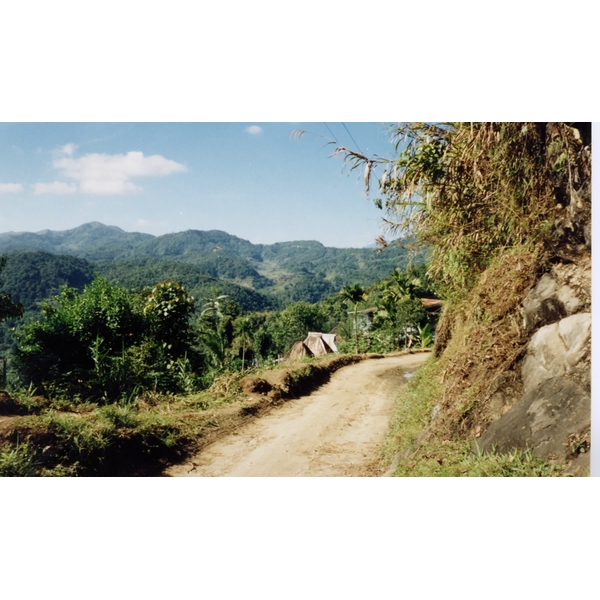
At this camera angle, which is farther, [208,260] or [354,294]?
[354,294]

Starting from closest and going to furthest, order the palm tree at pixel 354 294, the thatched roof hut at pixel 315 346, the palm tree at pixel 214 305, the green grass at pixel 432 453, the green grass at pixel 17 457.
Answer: the green grass at pixel 432 453
the green grass at pixel 17 457
the palm tree at pixel 214 305
the palm tree at pixel 354 294
the thatched roof hut at pixel 315 346

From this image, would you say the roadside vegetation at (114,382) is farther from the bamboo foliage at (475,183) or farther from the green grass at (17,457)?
the bamboo foliage at (475,183)

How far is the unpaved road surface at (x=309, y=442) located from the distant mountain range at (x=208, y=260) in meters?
1.11

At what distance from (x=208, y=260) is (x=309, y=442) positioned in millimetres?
1719

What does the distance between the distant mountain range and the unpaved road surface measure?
43.6 inches

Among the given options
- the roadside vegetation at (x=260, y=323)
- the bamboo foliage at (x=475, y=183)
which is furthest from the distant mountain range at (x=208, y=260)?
the bamboo foliage at (x=475, y=183)

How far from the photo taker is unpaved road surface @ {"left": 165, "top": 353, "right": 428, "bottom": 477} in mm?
3502

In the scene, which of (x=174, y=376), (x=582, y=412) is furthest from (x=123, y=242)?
(x=582, y=412)

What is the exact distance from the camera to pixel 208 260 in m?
3.81

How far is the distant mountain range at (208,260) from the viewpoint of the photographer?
3.62 meters

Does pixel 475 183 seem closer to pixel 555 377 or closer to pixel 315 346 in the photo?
pixel 555 377

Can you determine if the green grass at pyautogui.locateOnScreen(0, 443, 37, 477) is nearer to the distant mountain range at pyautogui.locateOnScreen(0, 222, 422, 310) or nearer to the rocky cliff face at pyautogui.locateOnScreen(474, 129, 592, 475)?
the distant mountain range at pyautogui.locateOnScreen(0, 222, 422, 310)

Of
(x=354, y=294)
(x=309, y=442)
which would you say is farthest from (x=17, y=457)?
(x=354, y=294)
